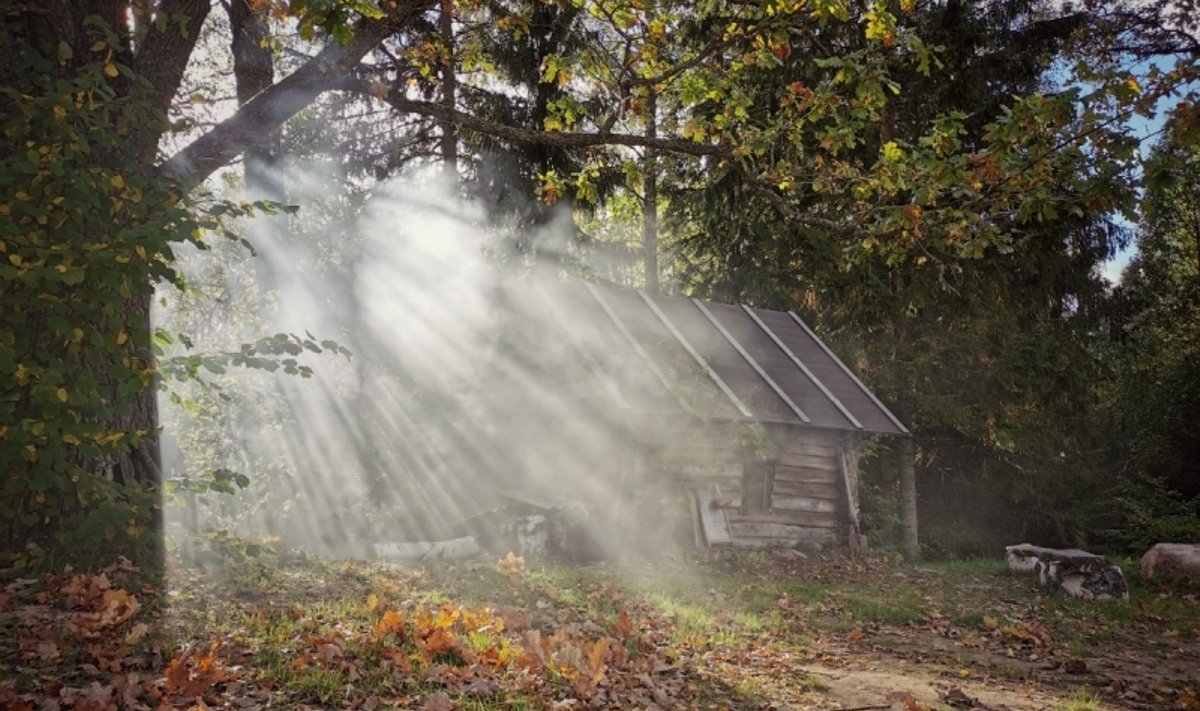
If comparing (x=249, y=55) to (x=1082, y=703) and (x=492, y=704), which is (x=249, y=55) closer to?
(x=492, y=704)

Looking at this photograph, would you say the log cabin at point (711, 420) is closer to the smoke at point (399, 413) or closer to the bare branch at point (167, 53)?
the smoke at point (399, 413)

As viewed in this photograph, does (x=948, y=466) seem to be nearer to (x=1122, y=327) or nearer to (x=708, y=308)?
(x=1122, y=327)

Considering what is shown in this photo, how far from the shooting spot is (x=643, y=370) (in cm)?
1501

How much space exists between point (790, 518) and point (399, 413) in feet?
26.1

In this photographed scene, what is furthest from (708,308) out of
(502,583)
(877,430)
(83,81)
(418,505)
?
(83,81)

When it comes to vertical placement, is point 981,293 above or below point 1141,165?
above

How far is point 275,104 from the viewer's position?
24.8 ft

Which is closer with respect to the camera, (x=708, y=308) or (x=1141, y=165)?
(x=1141, y=165)

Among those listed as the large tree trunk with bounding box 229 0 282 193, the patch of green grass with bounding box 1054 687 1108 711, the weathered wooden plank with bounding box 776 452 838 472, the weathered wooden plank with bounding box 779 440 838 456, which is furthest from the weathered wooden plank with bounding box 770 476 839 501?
the large tree trunk with bounding box 229 0 282 193

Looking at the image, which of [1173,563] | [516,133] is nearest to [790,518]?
[1173,563]

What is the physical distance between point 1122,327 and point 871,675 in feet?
64.0

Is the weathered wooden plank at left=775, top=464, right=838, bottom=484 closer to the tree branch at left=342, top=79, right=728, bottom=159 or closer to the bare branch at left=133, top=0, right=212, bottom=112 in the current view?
the tree branch at left=342, top=79, right=728, bottom=159

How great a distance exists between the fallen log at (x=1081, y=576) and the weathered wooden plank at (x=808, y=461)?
5.01 metres

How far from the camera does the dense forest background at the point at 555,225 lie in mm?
5750
